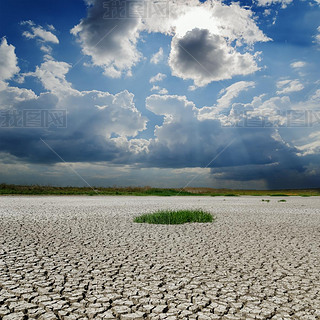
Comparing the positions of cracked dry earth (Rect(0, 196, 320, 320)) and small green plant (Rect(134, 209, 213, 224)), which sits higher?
small green plant (Rect(134, 209, 213, 224))

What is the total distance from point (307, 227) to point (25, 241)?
295 inches

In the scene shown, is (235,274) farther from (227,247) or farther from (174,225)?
(174,225)

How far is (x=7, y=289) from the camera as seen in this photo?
336 cm

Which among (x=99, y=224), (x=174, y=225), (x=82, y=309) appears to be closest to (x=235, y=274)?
(x=82, y=309)

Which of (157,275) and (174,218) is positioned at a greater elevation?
(174,218)

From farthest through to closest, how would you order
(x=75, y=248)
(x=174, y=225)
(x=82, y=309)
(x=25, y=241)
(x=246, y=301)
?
(x=174, y=225)
(x=25, y=241)
(x=75, y=248)
(x=246, y=301)
(x=82, y=309)

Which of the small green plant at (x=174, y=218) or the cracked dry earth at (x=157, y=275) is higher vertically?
the small green plant at (x=174, y=218)

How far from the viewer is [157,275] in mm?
3873

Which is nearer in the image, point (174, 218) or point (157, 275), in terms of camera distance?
point (157, 275)

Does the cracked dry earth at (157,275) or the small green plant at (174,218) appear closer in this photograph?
the cracked dry earth at (157,275)

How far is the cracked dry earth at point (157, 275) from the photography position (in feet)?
9.52

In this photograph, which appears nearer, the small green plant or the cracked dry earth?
the cracked dry earth

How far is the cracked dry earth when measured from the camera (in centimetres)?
290

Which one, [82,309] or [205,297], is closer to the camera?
[82,309]
